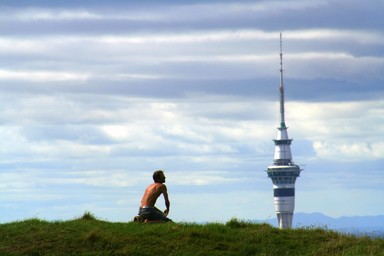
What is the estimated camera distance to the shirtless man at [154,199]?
33.6 m

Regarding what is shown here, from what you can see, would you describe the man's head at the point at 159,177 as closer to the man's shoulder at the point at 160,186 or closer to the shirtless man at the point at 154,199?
the shirtless man at the point at 154,199

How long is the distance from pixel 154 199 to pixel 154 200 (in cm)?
8

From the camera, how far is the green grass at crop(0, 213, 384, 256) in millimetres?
30125

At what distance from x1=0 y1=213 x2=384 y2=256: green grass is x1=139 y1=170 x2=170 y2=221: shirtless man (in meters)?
0.66

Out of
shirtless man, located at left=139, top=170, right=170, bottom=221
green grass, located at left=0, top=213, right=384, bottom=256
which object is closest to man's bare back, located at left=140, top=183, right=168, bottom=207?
shirtless man, located at left=139, top=170, right=170, bottom=221

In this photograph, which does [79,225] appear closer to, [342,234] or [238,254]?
[238,254]

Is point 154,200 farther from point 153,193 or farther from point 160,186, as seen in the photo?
point 160,186

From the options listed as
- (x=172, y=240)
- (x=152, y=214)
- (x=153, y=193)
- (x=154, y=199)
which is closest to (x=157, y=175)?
(x=153, y=193)

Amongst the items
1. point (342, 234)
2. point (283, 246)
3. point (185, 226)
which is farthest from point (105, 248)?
point (342, 234)

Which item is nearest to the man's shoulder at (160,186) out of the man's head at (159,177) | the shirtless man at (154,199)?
the shirtless man at (154,199)

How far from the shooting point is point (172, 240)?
31.0m

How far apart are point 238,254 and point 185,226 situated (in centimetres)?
337

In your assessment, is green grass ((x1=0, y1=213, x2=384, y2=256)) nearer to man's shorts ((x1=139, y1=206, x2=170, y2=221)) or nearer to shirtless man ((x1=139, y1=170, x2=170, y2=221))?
man's shorts ((x1=139, y1=206, x2=170, y2=221))

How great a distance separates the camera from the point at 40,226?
108 ft
